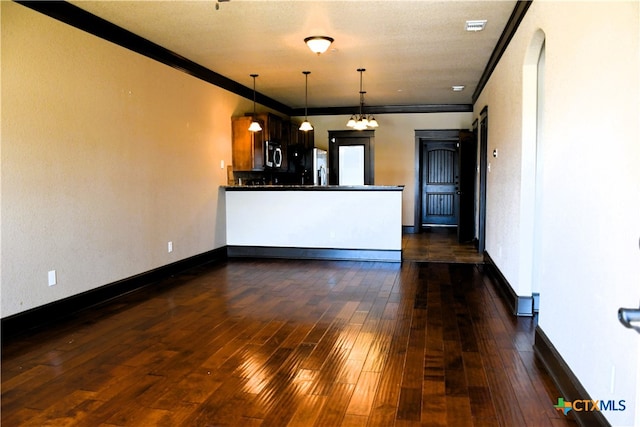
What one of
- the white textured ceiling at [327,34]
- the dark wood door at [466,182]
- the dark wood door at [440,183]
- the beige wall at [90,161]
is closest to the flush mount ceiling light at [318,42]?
the white textured ceiling at [327,34]

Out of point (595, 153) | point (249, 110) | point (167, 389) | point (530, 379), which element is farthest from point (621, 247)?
point (249, 110)

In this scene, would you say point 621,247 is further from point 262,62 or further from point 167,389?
point 262,62

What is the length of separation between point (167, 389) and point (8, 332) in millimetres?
1752

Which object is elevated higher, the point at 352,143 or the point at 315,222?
the point at 352,143

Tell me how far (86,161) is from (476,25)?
3.83m

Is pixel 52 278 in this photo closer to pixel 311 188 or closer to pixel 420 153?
pixel 311 188

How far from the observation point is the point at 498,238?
5.52 metres

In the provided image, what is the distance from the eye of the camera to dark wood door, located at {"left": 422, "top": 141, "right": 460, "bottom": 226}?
410 inches

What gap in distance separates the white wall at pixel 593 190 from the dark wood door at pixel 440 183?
680 centimetres

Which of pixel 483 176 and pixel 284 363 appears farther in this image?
pixel 483 176

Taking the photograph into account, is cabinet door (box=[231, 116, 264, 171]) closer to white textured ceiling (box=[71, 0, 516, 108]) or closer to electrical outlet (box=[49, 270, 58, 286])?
white textured ceiling (box=[71, 0, 516, 108])

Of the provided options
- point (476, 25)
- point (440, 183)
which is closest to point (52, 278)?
point (476, 25)

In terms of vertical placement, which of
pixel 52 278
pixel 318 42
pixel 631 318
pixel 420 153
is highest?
pixel 318 42

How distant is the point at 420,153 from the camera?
10289 mm
